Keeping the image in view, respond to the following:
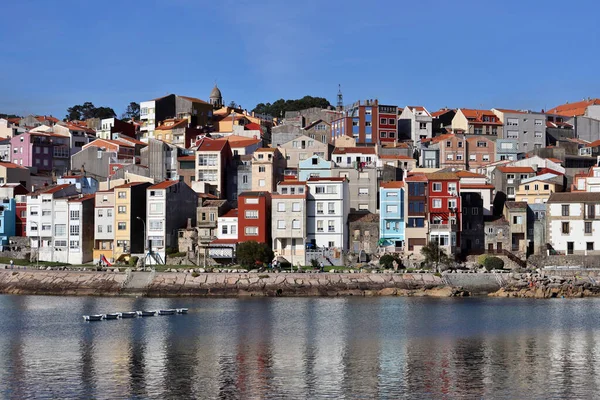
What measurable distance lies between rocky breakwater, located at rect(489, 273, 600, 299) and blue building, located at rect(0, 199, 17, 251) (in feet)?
158

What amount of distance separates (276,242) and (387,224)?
995 centimetres

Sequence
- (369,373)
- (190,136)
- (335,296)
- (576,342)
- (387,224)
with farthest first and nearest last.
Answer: (190,136) < (387,224) < (335,296) < (576,342) < (369,373)

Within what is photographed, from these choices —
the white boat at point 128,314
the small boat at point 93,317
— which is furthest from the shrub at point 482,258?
the small boat at point 93,317

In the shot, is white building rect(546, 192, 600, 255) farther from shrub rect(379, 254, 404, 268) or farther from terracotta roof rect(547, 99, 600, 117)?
terracotta roof rect(547, 99, 600, 117)

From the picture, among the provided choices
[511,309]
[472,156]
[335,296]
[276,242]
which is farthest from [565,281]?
[472,156]

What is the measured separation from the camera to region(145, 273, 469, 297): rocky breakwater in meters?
73.0

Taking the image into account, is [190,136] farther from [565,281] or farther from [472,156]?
[565,281]

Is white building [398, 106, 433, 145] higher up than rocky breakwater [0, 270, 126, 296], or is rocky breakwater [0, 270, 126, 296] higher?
white building [398, 106, 433, 145]

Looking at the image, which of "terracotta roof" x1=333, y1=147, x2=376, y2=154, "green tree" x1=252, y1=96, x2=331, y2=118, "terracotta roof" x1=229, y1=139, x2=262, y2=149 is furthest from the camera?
"green tree" x1=252, y1=96, x2=331, y2=118

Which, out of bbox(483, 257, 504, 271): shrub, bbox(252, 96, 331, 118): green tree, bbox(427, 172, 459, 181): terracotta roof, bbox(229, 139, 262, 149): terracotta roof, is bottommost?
bbox(483, 257, 504, 271): shrub

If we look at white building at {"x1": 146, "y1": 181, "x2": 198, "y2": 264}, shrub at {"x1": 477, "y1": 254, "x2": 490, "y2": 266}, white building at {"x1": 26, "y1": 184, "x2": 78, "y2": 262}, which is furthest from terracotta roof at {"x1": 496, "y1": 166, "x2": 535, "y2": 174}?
white building at {"x1": 26, "y1": 184, "x2": 78, "y2": 262}

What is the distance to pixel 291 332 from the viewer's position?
52938 millimetres

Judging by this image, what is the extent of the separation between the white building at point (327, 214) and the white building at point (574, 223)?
1800cm

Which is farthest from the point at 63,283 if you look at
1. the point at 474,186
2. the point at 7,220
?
the point at 474,186
